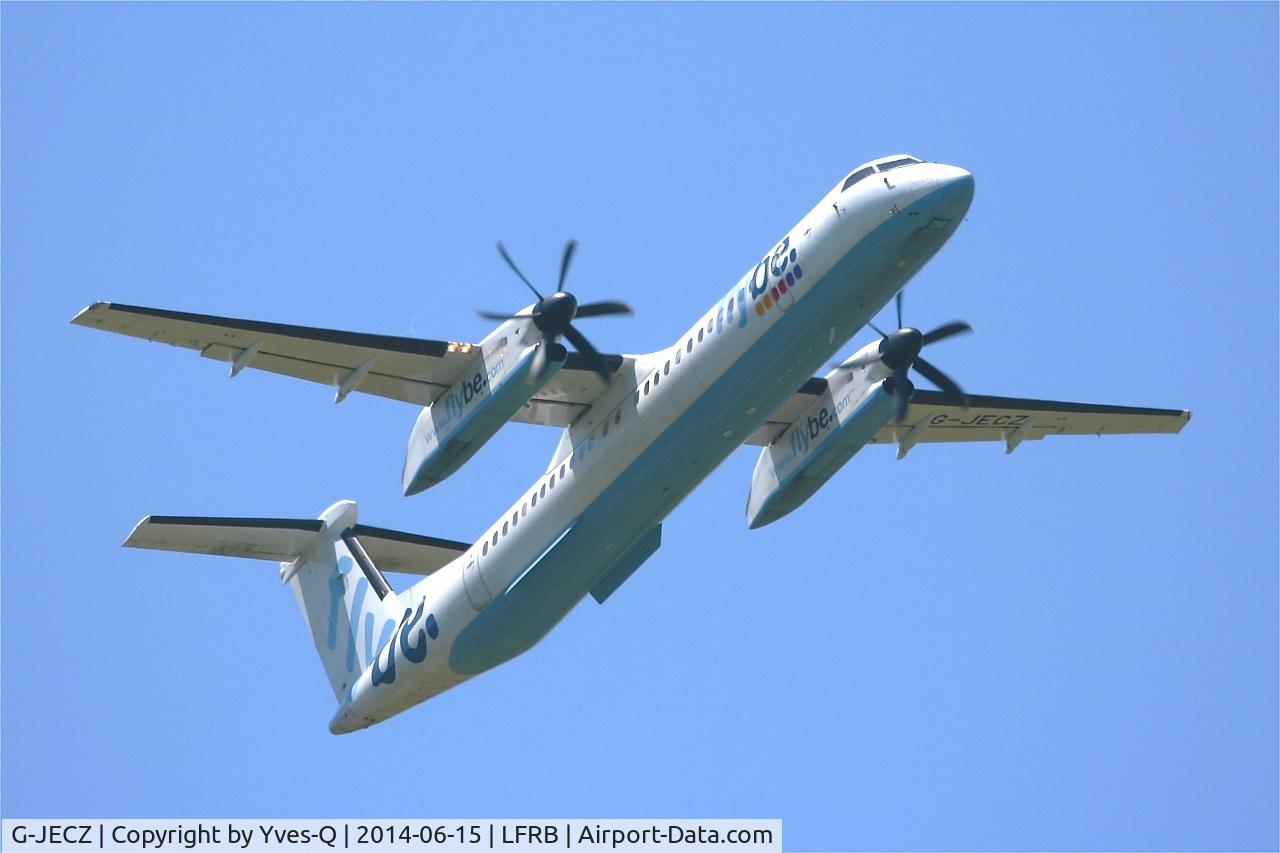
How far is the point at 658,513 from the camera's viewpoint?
2166 centimetres

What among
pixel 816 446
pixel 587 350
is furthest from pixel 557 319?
pixel 816 446

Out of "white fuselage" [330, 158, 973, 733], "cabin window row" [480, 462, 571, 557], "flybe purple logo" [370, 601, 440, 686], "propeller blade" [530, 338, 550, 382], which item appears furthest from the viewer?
"flybe purple logo" [370, 601, 440, 686]

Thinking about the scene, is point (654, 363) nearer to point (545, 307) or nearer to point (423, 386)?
point (545, 307)

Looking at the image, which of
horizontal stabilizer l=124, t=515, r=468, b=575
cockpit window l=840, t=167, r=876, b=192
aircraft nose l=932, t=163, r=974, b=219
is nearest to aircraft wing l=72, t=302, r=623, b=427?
horizontal stabilizer l=124, t=515, r=468, b=575

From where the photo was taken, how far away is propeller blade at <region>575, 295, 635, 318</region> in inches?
860

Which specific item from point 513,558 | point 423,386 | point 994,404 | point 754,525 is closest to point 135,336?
point 423,386

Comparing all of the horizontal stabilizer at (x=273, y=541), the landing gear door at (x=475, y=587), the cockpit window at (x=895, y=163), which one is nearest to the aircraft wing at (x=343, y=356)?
the landing gear door at (x=475, y=587)

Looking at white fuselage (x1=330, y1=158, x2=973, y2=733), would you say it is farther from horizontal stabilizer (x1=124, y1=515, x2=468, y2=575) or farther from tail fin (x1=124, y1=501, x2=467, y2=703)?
horizontal stabilizer (x1=124, y1=515, x2=468, y2=575)

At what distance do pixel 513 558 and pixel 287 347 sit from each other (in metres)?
3.68

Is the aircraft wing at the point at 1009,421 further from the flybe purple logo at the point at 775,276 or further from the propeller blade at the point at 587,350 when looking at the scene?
the flybe purple logo at the point at 775,276

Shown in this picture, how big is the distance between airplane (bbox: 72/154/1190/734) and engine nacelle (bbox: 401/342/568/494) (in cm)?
3

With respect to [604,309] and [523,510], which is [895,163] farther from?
[523,510]

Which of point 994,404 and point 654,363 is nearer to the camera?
point 654,363

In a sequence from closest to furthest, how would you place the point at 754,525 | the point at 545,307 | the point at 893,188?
1. the point at 893,188
2. the point at 545,307
3. the point at 754,525
